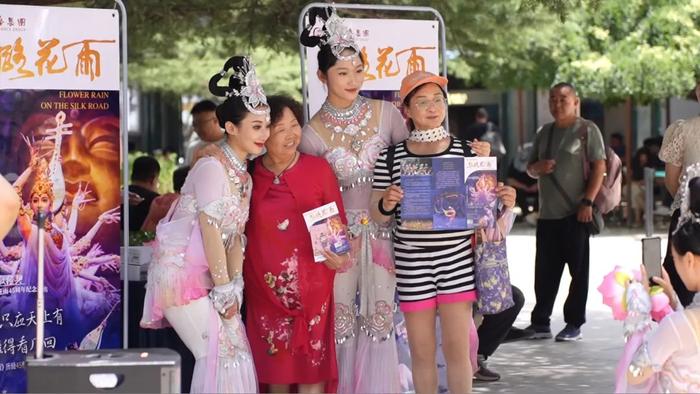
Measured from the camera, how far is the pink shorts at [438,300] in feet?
19.0

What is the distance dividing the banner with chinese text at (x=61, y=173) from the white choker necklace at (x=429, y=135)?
1565mm

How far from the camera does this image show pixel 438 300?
19.1 ft

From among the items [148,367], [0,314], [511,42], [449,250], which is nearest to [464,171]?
[449,250]

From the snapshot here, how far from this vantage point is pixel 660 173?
64.9 feet

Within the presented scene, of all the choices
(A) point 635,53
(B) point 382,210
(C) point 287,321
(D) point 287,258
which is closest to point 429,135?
(B) point 382,210

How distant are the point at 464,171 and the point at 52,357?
2042mm

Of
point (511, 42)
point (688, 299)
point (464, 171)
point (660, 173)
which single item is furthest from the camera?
point (660, 173)

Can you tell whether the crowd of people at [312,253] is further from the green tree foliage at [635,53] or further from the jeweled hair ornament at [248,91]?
the green tree foliage at [635,53]

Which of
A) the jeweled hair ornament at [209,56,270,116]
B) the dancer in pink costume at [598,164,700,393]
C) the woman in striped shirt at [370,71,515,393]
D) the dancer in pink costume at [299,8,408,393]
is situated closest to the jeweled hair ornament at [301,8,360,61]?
the dancer in pink costume at [299,8,408,393]

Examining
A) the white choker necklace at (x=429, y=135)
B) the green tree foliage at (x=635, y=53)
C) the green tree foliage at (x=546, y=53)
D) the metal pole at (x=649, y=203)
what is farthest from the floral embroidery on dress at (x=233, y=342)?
the green tree foliage at (x=635, y=53)

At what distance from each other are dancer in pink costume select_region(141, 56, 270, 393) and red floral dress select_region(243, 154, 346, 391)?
16cm

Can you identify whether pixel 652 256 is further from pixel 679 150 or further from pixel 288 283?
pixel 679 150

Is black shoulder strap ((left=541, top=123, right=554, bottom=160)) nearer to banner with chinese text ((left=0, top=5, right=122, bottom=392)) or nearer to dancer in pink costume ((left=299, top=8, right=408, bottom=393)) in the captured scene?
dancer in pink costume ((left=299, top=8, right=408, bottom=393))

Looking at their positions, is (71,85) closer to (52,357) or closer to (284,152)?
(284,152)
